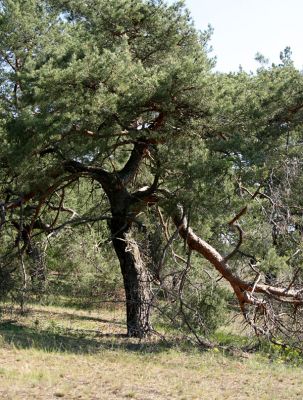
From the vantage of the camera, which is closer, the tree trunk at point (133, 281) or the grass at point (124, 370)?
the grass at point (124, 370)

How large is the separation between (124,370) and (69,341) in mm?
2588

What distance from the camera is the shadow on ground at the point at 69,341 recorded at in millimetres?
9211

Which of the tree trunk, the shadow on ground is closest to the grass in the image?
the shadow on ground

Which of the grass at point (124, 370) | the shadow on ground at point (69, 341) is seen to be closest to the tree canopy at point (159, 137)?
the shadow on ground at point (69, 341)

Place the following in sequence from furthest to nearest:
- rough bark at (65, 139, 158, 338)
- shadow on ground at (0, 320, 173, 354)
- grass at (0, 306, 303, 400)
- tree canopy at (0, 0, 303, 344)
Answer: rough bark at (65, 139, 158, 338) < shadow on ground at (0, 320, 173, 354) < tree canopy at (0, 0, 303, 344) < grass at (0, 306, 303, 400)

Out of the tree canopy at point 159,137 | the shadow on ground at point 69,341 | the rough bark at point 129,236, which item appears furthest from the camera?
the rough bark at point 129,236

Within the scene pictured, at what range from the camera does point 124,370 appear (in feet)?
25.5

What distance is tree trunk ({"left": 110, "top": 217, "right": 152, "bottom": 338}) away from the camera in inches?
428

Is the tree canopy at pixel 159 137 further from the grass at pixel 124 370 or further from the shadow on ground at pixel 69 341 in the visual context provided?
the grass at pixel 124 370

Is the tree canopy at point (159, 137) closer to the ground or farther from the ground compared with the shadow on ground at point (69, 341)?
farther from the ground

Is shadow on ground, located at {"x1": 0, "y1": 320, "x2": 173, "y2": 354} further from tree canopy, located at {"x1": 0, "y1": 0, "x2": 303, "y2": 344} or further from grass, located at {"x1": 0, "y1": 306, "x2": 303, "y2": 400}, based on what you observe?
tree canopy, located at {"x1": 0, "y1": 0, "x2": 303, "y2": 344}

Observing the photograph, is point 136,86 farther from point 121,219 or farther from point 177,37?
point 121,219

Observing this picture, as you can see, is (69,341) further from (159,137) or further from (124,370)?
(159,137)

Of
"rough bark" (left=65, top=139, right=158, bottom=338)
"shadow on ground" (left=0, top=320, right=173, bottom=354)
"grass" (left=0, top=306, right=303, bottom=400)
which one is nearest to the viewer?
"grass" (left=0, top=306, right=303, bottom=400)
